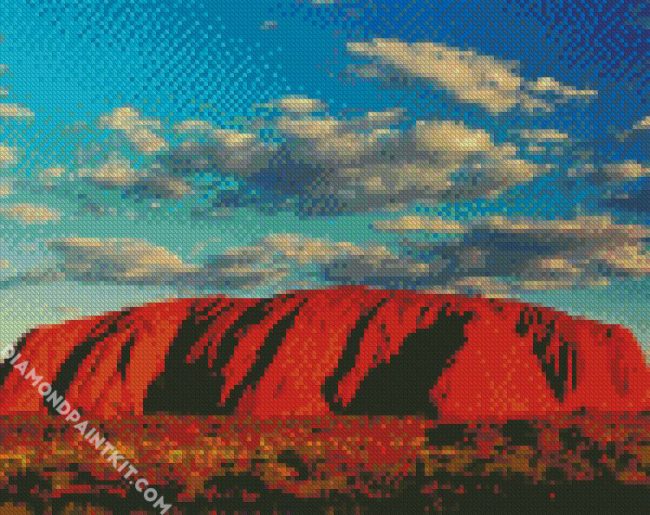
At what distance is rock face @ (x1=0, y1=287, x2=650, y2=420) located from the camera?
43.4 m

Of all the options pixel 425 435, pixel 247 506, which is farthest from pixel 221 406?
pixel 247 506

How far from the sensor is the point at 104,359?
49.4m

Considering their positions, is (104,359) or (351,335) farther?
(104,359)

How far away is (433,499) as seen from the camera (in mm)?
19141

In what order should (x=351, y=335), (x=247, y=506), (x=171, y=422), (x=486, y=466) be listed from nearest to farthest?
(x=247, y=506) < (x=486, y=466) < (x=171, y=422) < (x=351, y=335)

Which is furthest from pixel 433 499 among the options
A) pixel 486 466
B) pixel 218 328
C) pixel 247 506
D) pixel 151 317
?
pixel 151 317

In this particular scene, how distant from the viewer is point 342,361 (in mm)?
44844

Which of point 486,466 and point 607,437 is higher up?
point 607,437

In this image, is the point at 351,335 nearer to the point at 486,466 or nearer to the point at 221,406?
the point at 221,406

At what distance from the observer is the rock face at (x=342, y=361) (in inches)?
1708

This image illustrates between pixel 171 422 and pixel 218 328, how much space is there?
9.87 metres

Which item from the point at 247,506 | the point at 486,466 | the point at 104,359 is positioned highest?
the point at 104,359

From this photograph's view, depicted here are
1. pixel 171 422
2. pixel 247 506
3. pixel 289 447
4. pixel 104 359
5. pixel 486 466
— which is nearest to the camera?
pixel 247 506

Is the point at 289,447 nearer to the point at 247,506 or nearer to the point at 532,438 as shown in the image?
the point at 532,438
